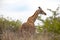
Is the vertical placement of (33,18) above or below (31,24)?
above

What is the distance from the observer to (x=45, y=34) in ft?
47.5

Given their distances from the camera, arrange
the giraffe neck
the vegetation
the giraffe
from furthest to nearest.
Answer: the giraffe neck < the giraffe < the vegetation

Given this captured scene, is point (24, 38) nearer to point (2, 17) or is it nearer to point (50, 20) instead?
point (50, 20)

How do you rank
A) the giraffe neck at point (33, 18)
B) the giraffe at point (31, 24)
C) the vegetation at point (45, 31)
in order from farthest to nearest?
the giraffe neck at point (33, 18) < the giraffe at point (31, 24) < the vegetation at point (45, 31)

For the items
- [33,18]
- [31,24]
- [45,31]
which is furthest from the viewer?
[33,18]

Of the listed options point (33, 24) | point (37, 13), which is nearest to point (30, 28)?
point (33, 24)

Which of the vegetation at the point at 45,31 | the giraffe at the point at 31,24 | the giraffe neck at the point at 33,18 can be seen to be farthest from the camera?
the giraffe neck at the point at 33,18

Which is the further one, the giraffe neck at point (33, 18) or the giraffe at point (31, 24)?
the giraffe neck at point (33, 18)

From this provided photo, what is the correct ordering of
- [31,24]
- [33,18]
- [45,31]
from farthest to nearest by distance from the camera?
1. [33,18]
2. [31,24]
3. [45,31]

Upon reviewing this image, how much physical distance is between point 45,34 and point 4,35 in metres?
1.82

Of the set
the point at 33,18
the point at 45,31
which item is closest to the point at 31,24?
the point at 33,18

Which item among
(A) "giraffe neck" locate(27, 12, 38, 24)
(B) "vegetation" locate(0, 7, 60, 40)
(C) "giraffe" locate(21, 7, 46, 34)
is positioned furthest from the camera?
(A) "giraffe neck" locate(27, 12, 38, 24)

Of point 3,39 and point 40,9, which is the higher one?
point 40,9

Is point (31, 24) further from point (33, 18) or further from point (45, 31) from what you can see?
point (45, 31)
